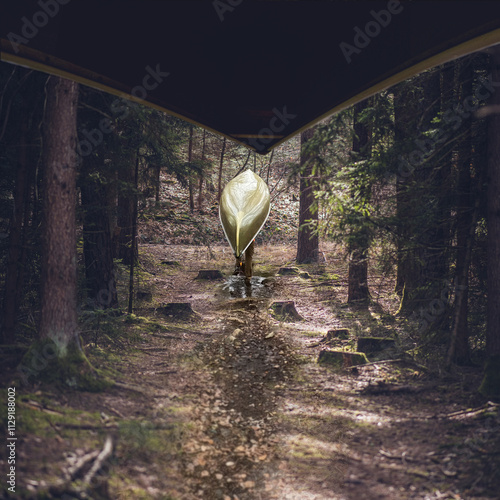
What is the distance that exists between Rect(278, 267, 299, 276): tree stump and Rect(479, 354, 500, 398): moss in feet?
30.6

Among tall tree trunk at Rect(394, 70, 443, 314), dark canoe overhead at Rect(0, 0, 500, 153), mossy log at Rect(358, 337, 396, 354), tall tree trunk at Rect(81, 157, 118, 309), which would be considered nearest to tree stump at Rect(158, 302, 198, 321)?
tall tree trunk at Rect(81, 157, 118, 309)

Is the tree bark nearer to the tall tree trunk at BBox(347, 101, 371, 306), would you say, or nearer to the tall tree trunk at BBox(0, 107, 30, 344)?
the tall tree trunk at BBox(347, 101, 371, 306)

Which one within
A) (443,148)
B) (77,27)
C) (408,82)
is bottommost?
(77,27)

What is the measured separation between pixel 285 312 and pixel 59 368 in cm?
582

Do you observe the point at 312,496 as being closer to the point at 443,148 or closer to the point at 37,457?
the point at 37,457

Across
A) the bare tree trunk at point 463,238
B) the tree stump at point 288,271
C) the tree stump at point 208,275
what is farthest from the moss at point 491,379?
the tree stump at point 208,275

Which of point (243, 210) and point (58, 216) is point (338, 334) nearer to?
point (243, 210)

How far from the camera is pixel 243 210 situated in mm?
10156

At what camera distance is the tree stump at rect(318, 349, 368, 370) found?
7.50 metres

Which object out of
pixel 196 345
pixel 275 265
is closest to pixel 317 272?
pixel 275 265

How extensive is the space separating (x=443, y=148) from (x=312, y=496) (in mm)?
5621

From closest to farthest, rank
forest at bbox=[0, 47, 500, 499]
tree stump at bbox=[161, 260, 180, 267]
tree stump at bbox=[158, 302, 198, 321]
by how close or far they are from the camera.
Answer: forest at bbox=[0, 47, 500, 499] < tree stump at bbox=[158, 302, 198, 321] < tree stump at bbox=[161, 260, 180, 267]

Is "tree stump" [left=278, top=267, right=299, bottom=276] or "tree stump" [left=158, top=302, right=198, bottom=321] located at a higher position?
"tree stump" [left=278, top=267, right=299, bottom=276]

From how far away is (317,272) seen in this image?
15.4m
